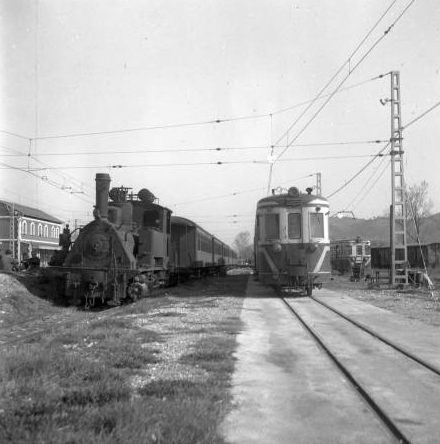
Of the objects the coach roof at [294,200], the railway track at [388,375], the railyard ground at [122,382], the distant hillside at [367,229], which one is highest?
the distant hillside at [367,229]

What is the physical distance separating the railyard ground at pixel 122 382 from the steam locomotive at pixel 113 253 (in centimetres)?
449

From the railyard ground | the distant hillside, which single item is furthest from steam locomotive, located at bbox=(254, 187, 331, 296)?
the distant hillside

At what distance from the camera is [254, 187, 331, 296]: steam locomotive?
16531 millimetres

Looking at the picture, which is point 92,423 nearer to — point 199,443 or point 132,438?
point 132,438

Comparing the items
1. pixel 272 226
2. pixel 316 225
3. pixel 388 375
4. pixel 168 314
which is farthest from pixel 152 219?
pixel 388 375

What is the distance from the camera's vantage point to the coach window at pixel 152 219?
18.0 meters

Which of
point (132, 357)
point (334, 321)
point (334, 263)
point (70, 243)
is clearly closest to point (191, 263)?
point (70, 243)

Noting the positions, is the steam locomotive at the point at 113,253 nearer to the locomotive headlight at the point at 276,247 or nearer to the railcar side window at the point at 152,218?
the railcar side window at the point at 152,218

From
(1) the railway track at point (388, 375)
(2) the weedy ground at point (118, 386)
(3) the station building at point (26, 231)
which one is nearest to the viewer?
(2) the weedy ground at point (118, 386)

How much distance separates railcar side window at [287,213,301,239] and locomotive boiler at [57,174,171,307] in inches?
177

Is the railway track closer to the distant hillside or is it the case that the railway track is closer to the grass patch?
Result: the grass patch

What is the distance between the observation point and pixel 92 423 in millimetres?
4055

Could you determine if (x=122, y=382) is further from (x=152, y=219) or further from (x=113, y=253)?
(x=152, y=219)

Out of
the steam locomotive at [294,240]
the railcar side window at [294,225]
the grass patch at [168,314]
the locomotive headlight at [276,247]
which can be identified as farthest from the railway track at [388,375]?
the railcar side window at [294,225]
